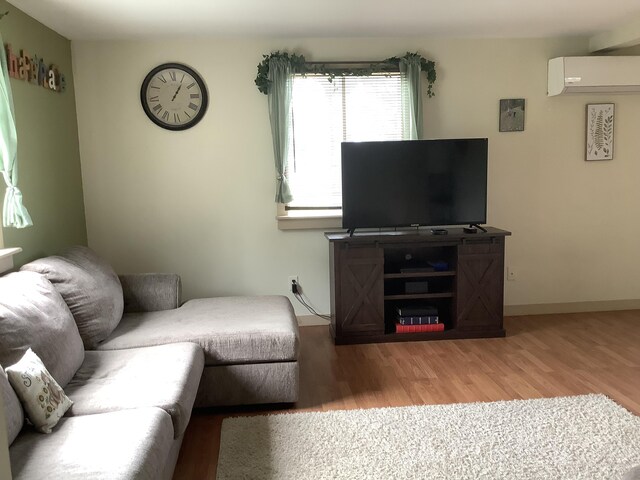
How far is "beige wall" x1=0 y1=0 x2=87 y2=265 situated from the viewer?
335cm

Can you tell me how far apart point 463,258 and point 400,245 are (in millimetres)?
486

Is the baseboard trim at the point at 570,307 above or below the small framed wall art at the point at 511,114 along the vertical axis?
below

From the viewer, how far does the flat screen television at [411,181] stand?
4195mm

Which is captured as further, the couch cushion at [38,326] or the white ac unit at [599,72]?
the white ac unit at [599,72]

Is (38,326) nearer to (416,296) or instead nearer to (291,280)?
(291,280)

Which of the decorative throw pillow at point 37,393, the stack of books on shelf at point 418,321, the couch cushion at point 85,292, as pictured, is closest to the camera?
the decorative throw pillow at point 37,393

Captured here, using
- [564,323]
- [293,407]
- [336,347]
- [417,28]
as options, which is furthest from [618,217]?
[293,407]

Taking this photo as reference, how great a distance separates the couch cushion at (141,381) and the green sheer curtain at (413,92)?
247 cm

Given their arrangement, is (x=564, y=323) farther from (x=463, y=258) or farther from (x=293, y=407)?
(x=293, y=407)

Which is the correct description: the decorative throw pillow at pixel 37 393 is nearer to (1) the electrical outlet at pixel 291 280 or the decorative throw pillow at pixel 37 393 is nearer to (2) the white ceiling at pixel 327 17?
(2) the white ceiling at pixel 327 17

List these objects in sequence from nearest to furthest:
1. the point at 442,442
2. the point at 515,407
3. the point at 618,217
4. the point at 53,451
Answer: the point at 53,451 → the point at 442,442 → the point at 515,407 → the point at 618,217

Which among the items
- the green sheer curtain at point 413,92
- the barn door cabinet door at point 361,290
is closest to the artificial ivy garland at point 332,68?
the green sheer curtain at point 413,92

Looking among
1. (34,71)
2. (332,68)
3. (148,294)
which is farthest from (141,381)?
(332,68)

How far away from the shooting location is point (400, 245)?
13.7 feet
